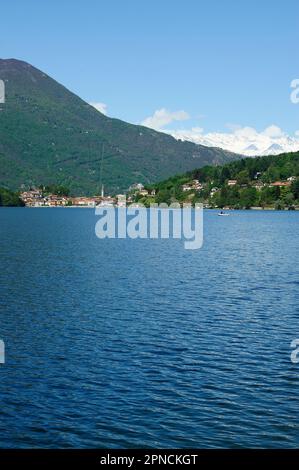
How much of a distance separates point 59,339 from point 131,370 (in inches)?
370

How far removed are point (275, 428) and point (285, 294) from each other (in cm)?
3734

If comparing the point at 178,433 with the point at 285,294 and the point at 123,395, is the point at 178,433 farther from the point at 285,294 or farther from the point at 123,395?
the point at 285,294

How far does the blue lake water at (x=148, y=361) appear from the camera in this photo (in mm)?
28766

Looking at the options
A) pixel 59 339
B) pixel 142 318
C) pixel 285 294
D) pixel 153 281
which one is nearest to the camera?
pixel 59 339

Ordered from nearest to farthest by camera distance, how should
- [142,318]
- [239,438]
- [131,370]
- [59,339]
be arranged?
[239,438] → [131,370] → [59,339] → [142,318]

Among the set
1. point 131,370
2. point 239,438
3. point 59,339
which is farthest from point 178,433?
point 59,339

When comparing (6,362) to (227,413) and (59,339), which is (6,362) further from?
(227,413)

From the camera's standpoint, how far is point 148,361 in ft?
128

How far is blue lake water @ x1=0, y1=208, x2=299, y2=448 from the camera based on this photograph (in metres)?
28.8

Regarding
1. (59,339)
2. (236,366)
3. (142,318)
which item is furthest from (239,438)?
(142,318)

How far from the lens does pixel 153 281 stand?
76.4 metres

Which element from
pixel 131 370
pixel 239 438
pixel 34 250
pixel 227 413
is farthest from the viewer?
pixel 34 250

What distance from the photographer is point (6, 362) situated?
39.1 meters

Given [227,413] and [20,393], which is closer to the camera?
[227,413]
